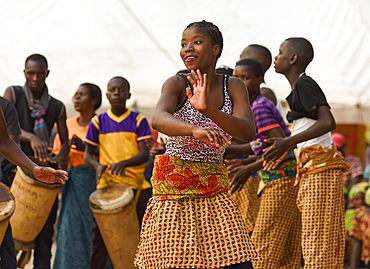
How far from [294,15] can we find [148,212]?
7.29 m

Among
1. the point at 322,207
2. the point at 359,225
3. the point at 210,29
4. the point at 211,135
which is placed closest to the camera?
the point at 211,135

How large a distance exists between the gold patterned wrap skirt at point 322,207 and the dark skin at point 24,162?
6.20 feet

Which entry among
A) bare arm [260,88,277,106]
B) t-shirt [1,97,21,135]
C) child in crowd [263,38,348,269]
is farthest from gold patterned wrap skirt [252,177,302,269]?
t-shirt [1,97,21,135]

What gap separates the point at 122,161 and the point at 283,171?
5.05ft

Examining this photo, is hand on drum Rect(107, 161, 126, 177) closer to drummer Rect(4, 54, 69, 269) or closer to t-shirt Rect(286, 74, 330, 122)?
drummer Rect(4, 54, 69, 269)

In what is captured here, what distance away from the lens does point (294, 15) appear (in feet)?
30.5

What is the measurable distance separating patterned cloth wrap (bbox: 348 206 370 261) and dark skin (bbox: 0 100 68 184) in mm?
5494

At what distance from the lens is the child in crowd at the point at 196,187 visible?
262 cm

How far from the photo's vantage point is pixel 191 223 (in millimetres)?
2664

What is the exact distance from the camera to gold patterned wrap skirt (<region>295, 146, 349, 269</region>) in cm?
380

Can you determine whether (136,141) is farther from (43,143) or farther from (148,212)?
(148,212)

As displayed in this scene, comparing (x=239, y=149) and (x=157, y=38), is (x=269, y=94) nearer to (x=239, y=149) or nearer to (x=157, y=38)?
(x=239, y=149)

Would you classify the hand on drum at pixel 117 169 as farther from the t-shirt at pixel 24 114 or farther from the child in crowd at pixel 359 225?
the child in crowd at pixel 359 225

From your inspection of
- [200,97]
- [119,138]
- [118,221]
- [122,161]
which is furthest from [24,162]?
[119,138]
